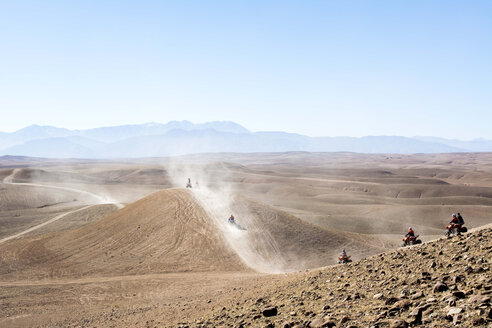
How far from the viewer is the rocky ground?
21.9 feet

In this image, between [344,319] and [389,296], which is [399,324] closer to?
[344,319]

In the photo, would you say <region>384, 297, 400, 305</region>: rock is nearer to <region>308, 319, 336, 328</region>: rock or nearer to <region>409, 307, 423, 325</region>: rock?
<region>409, 307, 423, 325</region>: rock

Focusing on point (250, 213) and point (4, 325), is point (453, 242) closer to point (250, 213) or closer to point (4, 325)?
point (4, 325)

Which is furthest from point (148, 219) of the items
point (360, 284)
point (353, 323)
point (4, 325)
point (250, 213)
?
point (353, 323)

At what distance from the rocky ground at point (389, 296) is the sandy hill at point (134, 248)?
12537mm

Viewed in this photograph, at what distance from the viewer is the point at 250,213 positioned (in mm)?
34031

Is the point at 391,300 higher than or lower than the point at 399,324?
lower

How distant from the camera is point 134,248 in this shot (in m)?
28.5

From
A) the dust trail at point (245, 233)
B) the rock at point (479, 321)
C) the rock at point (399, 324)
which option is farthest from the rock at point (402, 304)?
the dust trail at point (245, 233)

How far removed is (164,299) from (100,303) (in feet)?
12.1

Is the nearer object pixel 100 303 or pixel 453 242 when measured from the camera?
pixel 453 242

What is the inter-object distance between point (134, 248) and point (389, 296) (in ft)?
77.5

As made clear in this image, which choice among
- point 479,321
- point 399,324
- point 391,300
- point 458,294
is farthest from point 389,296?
point 479,321

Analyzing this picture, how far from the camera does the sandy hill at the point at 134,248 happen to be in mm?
25422
